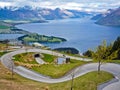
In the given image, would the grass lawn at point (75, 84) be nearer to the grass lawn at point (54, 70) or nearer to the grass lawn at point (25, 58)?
the grass lawn at point (54, 70)

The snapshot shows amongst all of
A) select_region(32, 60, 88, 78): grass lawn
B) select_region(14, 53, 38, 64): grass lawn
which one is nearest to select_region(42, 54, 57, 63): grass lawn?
select_region(14, 53, 38, 64): grass lawn

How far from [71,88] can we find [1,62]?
2156 inches

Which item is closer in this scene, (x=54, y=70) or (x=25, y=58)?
(x=54, y=70)

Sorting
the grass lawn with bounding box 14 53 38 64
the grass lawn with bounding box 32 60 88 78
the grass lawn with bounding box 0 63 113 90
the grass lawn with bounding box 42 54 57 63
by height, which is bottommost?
the grass lawn with bounding box 42 54 57 63

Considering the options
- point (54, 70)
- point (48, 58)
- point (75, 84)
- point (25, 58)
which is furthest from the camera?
point (48, 58)

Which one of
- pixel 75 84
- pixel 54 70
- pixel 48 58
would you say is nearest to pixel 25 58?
pixel 48 58

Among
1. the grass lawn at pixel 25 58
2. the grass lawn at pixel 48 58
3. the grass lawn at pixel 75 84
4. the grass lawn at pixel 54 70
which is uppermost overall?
the grass lawn at pixel 75 84

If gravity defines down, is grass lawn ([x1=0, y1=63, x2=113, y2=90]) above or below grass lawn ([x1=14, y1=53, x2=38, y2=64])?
above

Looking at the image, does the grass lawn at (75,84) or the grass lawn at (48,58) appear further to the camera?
the grass lawn at (48,58)

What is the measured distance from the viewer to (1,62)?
350ft

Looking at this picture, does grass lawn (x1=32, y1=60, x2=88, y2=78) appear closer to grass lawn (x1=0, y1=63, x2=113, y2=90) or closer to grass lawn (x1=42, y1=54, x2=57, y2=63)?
grass lawn (x1=0, y1=63, x2=113, y2=90)

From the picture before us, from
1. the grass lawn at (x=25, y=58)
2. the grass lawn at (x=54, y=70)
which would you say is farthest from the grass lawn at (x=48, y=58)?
the grass lawn at (x=54, y=70)

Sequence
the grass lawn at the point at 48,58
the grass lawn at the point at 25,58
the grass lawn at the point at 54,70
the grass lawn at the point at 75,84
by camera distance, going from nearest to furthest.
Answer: the grass lawn at the point at 75,84, the grass lawn at the point at 54,70, the grass lawn at the point at 25,58, the grass lawn at the point at 48,58

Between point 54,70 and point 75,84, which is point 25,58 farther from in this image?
point 75,84
